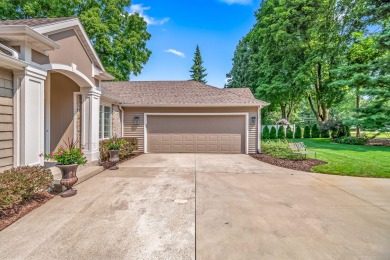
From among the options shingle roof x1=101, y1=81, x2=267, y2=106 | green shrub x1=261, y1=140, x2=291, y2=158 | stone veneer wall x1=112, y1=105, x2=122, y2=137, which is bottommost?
green shrub x1=261, y1=140, x2=291, y2=158

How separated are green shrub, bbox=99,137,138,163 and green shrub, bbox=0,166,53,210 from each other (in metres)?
3.48

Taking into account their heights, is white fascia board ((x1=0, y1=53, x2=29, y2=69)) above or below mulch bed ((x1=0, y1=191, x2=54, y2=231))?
above

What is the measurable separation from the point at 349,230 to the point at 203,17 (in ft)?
48.9

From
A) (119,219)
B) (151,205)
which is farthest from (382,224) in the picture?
(119,219)

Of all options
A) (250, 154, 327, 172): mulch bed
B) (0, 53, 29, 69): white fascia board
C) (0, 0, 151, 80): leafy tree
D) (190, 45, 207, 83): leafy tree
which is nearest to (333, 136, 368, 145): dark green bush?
(250, 154, 327, 172): mulch bed

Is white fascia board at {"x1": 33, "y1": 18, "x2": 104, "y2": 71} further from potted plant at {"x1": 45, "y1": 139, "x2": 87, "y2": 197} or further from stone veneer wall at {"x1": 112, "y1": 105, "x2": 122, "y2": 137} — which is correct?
stone veneer wall at {"x1": 112, "y1": 105, "x2": 122, "y2": 137}

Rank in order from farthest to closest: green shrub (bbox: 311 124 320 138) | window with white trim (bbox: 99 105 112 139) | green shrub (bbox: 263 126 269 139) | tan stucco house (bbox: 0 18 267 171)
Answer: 1. green shrub (bbox: 311 124 320 138)
2. green shrub (bbox: 263 126 269 139)
3. window with white trim (bbox: 99 105 112 139)
4. tan stucco house (bbox: 0 18 267 171)

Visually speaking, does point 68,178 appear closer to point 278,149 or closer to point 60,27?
point 60,27

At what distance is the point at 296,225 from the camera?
3.42m

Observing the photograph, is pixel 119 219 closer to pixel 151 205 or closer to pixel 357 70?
pixel 151 205

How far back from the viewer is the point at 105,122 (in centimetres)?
977

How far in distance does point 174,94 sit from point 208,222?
993 cm

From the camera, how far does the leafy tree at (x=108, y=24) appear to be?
52.0 feet

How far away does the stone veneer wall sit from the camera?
10.5m
